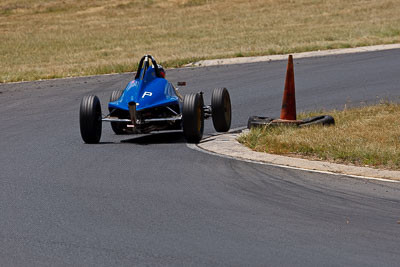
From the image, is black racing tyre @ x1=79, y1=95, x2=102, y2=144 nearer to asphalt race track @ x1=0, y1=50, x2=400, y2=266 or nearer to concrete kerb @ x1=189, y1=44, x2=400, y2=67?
asphalt race track @ x1=0, y1=50, x2=400, y2=266

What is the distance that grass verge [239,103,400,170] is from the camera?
32.3ft

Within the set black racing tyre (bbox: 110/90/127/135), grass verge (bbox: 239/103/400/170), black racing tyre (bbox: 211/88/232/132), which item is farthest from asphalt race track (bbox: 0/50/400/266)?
grass verge (bbox: 239/103/400/170)

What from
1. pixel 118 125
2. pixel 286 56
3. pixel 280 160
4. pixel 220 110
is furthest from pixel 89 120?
pixel 286 56

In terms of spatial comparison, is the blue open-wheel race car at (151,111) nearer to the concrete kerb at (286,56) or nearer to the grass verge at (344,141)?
the grass verge at (344,141)

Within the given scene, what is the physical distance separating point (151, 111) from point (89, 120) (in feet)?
2.87

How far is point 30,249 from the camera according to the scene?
267 inches

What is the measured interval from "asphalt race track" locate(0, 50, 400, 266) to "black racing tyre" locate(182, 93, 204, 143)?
0.18 meters

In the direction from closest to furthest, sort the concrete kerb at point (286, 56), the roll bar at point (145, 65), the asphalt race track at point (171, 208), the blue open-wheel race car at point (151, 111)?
the asphalt race track at point (171, 208) < the blue open-wheel race car at point (151, 111) < the roll bar at point (145, 65) < the concrete kerb at point (286, 56)

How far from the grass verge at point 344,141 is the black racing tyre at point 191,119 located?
1.97ft

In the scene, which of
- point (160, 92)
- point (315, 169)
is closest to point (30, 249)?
point (315, 169)

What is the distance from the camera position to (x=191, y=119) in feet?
38.5

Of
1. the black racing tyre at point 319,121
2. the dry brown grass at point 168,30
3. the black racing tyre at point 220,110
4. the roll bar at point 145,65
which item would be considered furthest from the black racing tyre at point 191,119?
the dry brown grass at point 168,30

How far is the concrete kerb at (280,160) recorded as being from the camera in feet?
30.1

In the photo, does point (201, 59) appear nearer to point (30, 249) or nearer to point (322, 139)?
point (322, 139)
